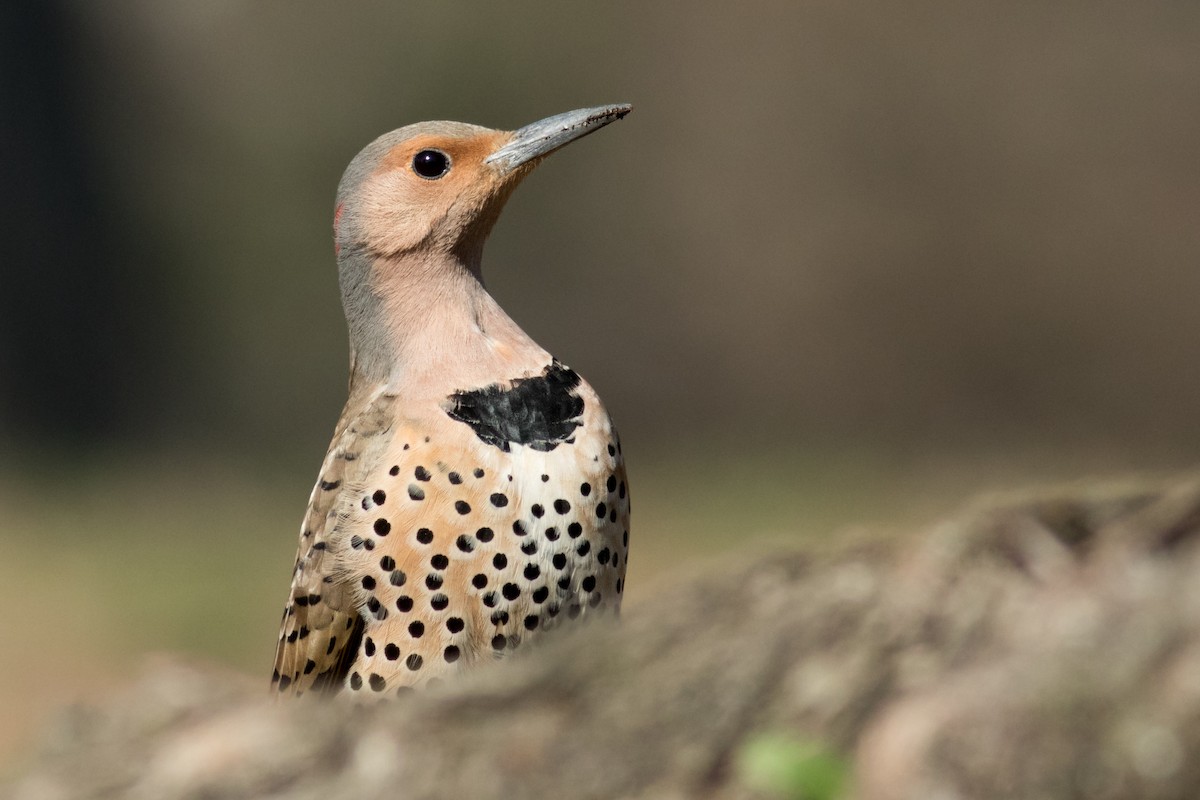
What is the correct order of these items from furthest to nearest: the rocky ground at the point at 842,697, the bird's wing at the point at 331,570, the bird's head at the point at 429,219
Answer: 1. the bird's head at the point at 429,219
2. the bird's wing at the point at 331,570
3. the rocky ground at the point at 842,697

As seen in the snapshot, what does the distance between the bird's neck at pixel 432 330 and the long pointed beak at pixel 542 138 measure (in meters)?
0.25

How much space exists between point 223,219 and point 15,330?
1915 millimetres

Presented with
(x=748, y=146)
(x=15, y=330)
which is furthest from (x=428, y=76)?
(x=15, y=330)

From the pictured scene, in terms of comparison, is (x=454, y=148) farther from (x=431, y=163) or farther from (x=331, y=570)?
(x=331, y=570)

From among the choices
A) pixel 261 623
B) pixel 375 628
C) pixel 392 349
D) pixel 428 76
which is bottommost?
pixel 261 623

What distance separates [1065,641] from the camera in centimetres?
188

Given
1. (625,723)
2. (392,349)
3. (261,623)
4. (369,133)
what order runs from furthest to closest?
(369,133) < (261,623) < (392,349) < (625,723)

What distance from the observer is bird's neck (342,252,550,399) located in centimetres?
345

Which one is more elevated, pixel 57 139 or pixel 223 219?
pixel 57 139

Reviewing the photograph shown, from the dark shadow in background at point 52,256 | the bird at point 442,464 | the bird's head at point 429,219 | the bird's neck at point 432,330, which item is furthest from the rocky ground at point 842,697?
the dark shadow in background at point 52,256

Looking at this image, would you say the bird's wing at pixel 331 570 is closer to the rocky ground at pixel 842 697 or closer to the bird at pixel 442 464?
the bird at pixel 442 464

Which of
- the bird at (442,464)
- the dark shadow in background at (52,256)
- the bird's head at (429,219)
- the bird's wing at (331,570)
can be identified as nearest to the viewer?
the bird at (442,464)

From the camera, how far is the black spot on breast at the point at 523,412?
10.8ft

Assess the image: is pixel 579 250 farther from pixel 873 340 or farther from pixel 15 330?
pixel 15 330
